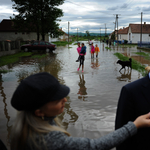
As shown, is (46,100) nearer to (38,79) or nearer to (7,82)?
(38,79)

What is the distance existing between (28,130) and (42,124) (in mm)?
99

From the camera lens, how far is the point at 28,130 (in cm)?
135

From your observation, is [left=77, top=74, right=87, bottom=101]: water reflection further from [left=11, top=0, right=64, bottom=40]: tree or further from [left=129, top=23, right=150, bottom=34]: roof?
[left=129, top=23, right=150, bottom=34]: roof

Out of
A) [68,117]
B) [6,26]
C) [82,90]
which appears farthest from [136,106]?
[6,26]

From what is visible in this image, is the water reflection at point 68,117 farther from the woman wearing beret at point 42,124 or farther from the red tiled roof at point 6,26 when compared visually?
the red tiled roof at point 6,26

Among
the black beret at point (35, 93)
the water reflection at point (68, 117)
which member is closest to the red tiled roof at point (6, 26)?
the water reflection at point (68, 117)

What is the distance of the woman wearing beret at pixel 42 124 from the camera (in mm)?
1300

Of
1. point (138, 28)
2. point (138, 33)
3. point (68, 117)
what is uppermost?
point (138, 28)

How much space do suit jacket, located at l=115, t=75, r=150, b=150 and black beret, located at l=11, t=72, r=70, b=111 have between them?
630 mm

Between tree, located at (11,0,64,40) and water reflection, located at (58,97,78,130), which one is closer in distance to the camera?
water reflection, located at (58,97,78,130)

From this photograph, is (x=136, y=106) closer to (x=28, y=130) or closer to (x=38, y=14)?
(x=28, y=130)

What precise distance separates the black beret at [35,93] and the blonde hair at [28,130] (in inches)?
2.8

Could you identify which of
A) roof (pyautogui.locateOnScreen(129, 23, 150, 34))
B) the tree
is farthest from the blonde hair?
roof (pyautogui.locateOnScreen(129, 23, 150, 34))

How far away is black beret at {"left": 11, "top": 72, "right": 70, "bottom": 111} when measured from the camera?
130 centimetres
